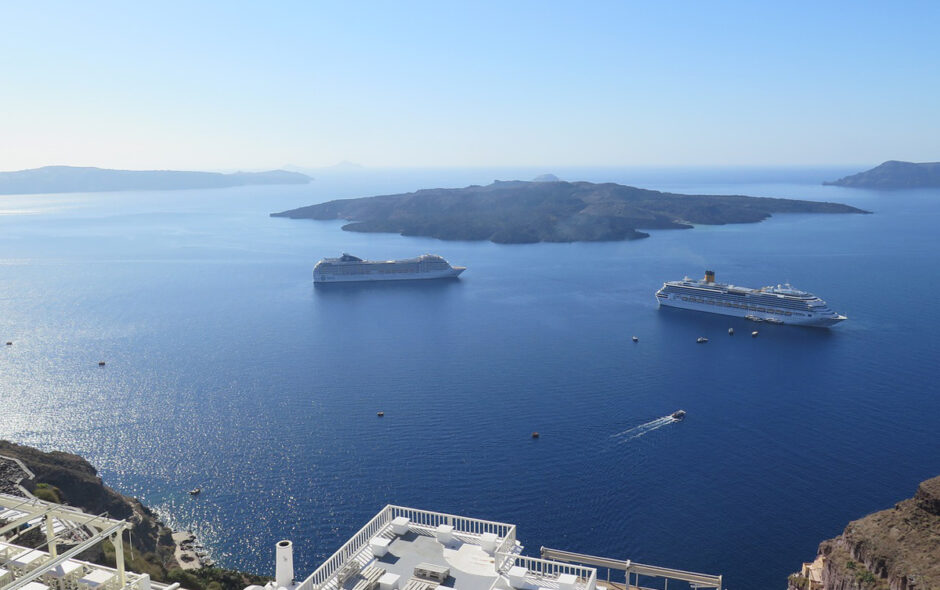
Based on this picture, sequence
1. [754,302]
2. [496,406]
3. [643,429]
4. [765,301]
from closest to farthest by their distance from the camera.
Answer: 1. [643,429]
2. [496,406]
3. [765,301]
4. [754,302]

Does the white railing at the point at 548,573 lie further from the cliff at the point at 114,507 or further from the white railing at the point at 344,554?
the cliff at the point at 114,507

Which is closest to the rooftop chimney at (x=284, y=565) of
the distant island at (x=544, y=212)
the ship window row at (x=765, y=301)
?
the ship window row at (x=765, y=301)

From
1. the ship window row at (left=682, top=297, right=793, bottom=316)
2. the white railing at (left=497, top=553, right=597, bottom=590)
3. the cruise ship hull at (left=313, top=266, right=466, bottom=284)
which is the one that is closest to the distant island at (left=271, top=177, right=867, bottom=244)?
the cruise ship hull at (left=313, top=266, right=466, bottom=284)

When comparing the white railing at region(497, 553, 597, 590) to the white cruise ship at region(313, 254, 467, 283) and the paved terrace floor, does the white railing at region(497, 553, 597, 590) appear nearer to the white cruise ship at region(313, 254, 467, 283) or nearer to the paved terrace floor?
the paved terrace floor

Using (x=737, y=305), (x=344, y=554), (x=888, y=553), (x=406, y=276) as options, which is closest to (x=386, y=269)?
(x=406, y=276)

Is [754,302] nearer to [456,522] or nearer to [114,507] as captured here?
[456,522]

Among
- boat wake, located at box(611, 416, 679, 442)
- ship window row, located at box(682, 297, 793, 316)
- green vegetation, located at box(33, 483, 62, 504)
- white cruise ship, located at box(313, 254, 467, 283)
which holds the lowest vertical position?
boat wake, located at box(611, 416, 679, 442)
